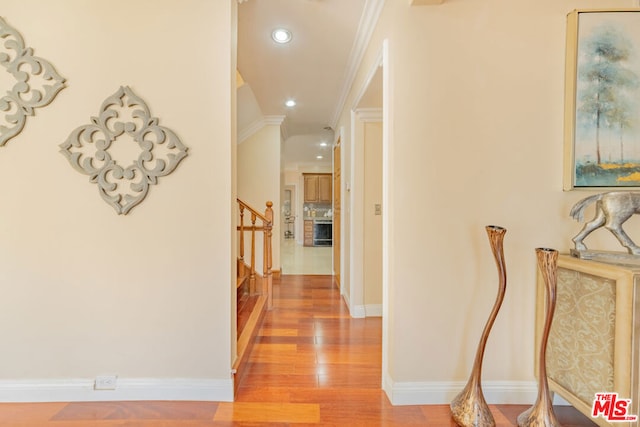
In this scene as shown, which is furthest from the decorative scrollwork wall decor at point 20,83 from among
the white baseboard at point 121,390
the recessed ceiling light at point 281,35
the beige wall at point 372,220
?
the beige wall at point 372,220

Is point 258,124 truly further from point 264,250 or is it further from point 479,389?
point 479,389

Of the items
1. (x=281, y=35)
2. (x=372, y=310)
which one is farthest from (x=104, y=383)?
(x=281, y=35)

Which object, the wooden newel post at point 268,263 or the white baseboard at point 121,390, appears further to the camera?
the wooden newel post at point 268,263

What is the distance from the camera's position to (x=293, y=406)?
1.65m

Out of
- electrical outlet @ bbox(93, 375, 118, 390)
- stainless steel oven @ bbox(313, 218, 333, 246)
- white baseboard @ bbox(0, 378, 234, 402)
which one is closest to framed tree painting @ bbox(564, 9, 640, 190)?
white baseboard @ bbox(0, 378, 234, 402)

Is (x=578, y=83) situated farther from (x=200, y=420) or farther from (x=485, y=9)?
(x=200, y=420)

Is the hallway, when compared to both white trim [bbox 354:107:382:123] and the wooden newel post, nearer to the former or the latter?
the wooden newel post

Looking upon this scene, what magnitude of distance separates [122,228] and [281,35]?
185 cm

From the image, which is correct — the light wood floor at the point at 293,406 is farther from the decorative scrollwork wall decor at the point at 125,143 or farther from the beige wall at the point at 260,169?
the beige wall at the point at 260,169

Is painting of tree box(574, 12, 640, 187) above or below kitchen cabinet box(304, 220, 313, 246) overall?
above

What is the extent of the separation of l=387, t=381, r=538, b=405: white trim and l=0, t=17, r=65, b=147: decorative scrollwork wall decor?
97.2 inches

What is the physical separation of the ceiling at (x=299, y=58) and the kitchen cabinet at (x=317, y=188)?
4.23 m

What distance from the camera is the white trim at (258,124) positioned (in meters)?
4.51

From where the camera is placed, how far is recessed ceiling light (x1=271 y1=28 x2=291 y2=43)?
2.35 metres
